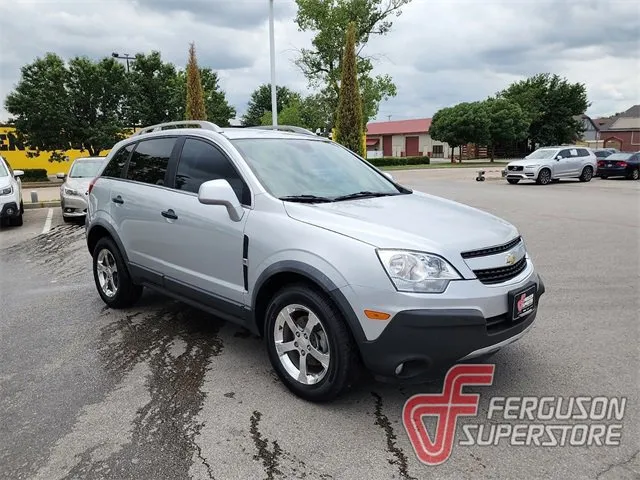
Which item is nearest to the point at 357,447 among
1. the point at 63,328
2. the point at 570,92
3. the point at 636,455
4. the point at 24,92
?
the point at 636,455

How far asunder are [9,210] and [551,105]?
174 ft

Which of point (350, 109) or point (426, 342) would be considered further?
point (350, 109)

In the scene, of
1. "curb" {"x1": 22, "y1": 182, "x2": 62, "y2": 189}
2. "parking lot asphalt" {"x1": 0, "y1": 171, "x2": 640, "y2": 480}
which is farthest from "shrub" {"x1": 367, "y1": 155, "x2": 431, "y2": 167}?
"parking lot asphalt" {"x1": 0, "y1": 171, "x2": 640, "y2": 480}

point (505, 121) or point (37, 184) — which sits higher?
point (505, 121)

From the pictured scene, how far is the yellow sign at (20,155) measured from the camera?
29.6m

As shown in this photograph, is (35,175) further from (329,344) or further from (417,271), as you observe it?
(417,271)

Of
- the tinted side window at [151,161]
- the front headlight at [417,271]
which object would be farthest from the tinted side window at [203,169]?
the front headlight at [417,271]

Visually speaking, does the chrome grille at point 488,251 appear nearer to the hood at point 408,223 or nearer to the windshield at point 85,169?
the hood at point 408,223

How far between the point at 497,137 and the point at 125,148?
43322 millimetres

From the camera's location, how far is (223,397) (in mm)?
3395

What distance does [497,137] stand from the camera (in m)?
44.1

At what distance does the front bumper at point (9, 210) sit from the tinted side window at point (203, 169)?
8.11 m

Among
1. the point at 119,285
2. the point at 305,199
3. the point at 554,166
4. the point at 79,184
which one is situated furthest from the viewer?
the point at 554,166

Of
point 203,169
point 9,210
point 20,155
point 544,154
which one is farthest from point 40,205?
point 544,154
